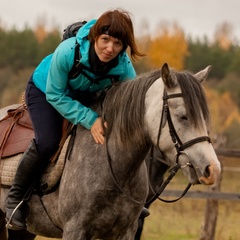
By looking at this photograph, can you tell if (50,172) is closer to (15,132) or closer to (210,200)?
(15,132)

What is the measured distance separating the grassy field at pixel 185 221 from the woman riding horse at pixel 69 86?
14.7ft

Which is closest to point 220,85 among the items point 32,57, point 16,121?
point 32,57

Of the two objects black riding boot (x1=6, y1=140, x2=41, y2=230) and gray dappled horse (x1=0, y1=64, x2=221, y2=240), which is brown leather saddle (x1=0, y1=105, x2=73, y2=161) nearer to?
black riding boot (x1=6, y1=140, x2=41, y2=230)

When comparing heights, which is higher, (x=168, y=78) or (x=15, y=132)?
(x=168, y=78)

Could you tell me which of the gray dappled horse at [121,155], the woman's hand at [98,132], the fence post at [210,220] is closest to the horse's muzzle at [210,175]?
the gray dappled horse at [121,155]

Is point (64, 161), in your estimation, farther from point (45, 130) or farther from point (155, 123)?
point (155, 123)

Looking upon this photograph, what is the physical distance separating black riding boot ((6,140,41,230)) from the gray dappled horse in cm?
25

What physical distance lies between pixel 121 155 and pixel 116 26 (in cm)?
101

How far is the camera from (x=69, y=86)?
6066 millimetres

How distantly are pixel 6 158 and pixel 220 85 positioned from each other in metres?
59.0

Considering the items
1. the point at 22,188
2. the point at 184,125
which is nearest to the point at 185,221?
the point at 22,188

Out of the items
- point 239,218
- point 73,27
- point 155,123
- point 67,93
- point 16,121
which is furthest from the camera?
point 239,218

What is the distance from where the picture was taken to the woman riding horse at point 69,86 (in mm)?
5777

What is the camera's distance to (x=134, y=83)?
18.9 feet
